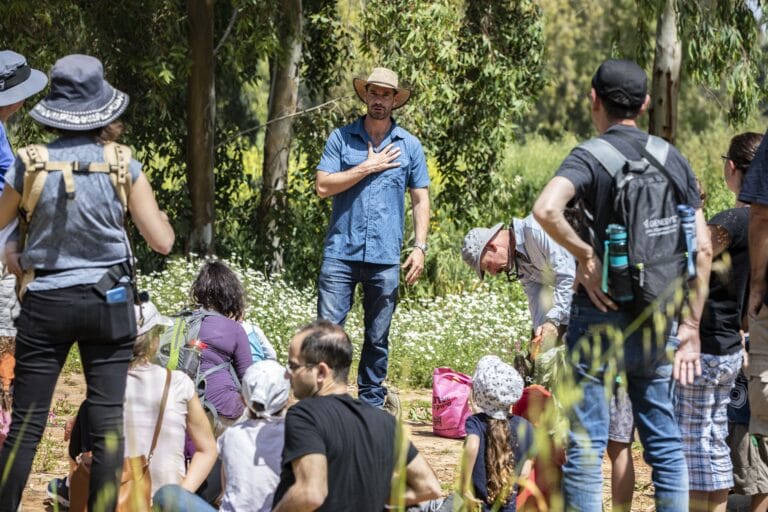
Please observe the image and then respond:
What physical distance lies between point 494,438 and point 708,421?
3.16 feet

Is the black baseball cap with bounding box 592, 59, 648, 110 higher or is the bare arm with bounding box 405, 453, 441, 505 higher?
the black baseball cap with bounding box 592, 59, 648, 110

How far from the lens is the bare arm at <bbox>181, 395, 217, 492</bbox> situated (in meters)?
5.04

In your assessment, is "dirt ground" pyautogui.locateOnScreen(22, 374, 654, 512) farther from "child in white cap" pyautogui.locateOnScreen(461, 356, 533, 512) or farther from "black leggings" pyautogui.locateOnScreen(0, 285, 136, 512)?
"black leggings" pyautogui.locateOnScreen(0, 285, 136, 512)

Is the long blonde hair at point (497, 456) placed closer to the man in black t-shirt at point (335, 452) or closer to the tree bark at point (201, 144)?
the man in black t-shirt at point (335, 452)

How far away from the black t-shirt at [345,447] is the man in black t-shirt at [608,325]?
69cm

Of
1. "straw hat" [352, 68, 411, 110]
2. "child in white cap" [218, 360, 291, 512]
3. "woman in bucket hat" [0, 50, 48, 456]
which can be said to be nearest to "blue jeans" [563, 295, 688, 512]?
"child in white cap" [218, 360, 291, 512]

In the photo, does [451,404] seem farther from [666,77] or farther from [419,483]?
[666,77]

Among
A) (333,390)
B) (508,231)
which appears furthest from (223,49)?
(333,390)

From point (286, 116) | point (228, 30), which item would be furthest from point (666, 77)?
point (228, 30)

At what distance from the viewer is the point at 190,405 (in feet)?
16.9

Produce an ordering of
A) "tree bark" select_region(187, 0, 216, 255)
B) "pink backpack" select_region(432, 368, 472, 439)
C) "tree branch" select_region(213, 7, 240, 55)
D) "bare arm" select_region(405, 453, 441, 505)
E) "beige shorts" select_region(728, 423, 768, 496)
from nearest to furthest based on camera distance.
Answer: "bare arm" select_region(405, 453, 441, 505) → "beige shorts" select_region(728, 423, 768, 496) → "pink backpack" select_region(432, 368, 472, 439) → "tree branch" select_region(213, 7, 240, 55) → "tree bark" select_region(187, 0, 216, 255)

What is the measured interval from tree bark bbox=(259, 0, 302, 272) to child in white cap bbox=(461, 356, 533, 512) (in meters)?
8.21

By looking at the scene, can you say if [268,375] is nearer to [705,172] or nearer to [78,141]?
[78,141]

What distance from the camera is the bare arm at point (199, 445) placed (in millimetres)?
5043
